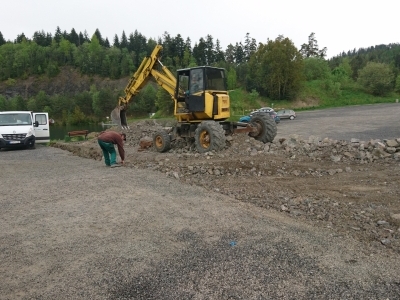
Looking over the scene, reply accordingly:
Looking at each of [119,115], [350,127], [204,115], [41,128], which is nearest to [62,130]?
[41,128]

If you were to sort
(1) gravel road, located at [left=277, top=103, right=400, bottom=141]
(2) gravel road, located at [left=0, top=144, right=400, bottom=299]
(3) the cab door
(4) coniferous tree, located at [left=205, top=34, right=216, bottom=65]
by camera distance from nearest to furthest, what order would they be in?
(2) gravel road, located at [left=0, top=144, right=400, bottom=299] < (1) gravel road, located at [left=277, top=103, right=400, bottom=141] < (3) the cab door < (4) coniferous tree, located at [left=205, top=34, right=216, bottom=65]

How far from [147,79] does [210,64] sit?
270ft

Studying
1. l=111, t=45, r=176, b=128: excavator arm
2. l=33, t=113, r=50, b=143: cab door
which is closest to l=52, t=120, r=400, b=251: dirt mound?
l=111, t=45, r=176, b=128: excavator arm

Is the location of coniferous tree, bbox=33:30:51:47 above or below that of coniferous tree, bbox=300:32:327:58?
above

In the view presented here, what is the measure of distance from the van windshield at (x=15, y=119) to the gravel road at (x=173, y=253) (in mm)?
11189

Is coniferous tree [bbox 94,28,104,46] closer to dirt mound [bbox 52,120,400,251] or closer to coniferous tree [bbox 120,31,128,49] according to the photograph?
coniferous tree [bbox 120,31,128,49]

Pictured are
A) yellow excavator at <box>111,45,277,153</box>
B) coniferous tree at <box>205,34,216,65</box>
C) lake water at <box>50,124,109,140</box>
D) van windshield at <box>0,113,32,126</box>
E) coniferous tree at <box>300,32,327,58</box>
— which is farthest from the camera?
coniferous tree at <box>205,34,216,65</box>

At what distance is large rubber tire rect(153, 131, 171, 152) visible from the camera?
13.1 m

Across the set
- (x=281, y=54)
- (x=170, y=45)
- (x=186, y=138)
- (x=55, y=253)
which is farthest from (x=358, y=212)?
(x=170, y=45)

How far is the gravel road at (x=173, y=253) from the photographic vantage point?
3309 millimetres

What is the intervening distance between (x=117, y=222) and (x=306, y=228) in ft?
9.29

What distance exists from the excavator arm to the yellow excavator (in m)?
0.07

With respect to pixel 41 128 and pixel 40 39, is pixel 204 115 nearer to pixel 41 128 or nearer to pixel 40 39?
pixel 41 128

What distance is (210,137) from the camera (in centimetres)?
1102
